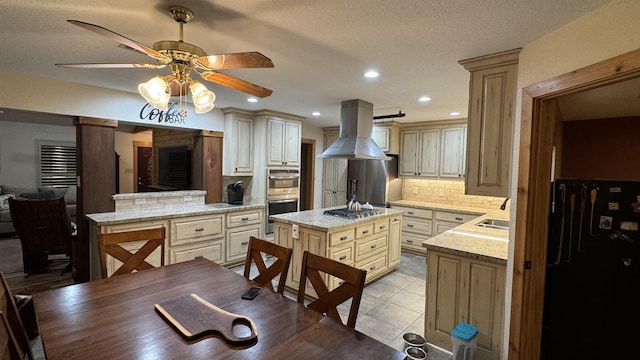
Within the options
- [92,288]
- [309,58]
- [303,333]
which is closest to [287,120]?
[309,58]

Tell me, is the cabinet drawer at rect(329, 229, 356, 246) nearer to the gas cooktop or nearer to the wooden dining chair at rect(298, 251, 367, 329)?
the gas cooktop

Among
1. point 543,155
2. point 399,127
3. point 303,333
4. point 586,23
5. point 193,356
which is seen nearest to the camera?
point 193,356

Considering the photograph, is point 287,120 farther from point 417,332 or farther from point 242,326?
point 242,326

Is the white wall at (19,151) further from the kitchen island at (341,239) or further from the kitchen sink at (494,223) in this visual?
the kitchen sink at (494,223)

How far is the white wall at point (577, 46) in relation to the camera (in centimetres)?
143

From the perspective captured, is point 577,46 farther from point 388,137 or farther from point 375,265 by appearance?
point 388,137

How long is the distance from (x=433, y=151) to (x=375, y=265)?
2458mm

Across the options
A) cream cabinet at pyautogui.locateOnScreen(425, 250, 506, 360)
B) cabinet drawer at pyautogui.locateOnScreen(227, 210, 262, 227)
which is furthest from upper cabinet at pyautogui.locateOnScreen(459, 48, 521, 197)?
cabinet drawer at pyautogui.locateOnScreen(227, 210, 262, 227)

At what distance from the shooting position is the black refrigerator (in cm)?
207

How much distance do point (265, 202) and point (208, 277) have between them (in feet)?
9.20

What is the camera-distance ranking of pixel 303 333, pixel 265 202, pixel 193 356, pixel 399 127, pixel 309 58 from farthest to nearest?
1. pixel 399 127
2. pixel 265 202
3. pixel 309 58
4. pixel 303 333
5. pixel 193 356

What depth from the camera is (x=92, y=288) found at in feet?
5.77

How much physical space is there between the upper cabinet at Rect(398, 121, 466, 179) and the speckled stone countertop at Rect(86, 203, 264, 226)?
110 inches

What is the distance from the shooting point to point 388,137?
546 cm
